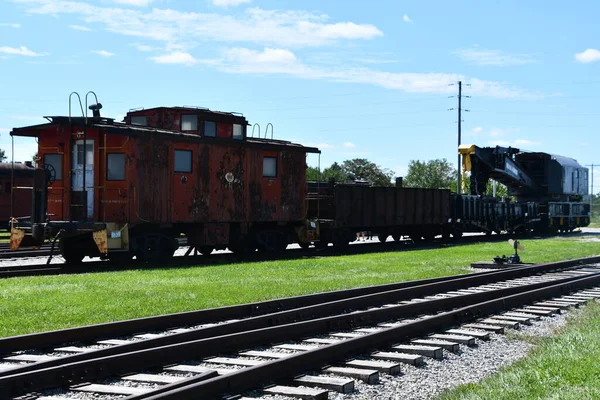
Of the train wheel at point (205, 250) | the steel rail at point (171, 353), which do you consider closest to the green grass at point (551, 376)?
the steel rail at point (171, 353)

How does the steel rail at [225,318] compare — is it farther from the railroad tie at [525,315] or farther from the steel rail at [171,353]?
the railroad tie at [525,315]

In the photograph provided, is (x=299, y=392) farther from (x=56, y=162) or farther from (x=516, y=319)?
(x=56, y=162)

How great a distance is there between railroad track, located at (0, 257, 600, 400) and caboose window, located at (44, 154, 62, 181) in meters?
10.2

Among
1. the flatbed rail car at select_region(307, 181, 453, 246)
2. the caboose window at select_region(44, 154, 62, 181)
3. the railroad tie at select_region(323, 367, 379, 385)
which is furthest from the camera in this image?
the flatbed rail car at select_region(307, 181, 453, 246)

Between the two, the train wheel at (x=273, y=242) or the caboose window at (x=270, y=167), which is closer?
the caboose window at (x=270, y=167)

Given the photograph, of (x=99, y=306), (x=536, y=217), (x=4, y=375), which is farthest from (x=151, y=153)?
(x=536, y=217)

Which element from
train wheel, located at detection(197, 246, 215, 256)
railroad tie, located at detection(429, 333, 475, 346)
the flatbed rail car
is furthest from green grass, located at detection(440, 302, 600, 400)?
the flatbed rail car

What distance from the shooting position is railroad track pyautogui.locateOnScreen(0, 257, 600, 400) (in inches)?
252

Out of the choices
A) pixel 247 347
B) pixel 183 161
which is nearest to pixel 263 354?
pixel 247 347

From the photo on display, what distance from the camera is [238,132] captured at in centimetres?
2231

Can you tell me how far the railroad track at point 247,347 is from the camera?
6.40 m

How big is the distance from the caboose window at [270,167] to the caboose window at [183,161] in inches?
125

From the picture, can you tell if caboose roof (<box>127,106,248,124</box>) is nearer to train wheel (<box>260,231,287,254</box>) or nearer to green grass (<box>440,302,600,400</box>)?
train wheel (<box>260,231,287,254</box>)

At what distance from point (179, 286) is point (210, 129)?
8.29 metres
